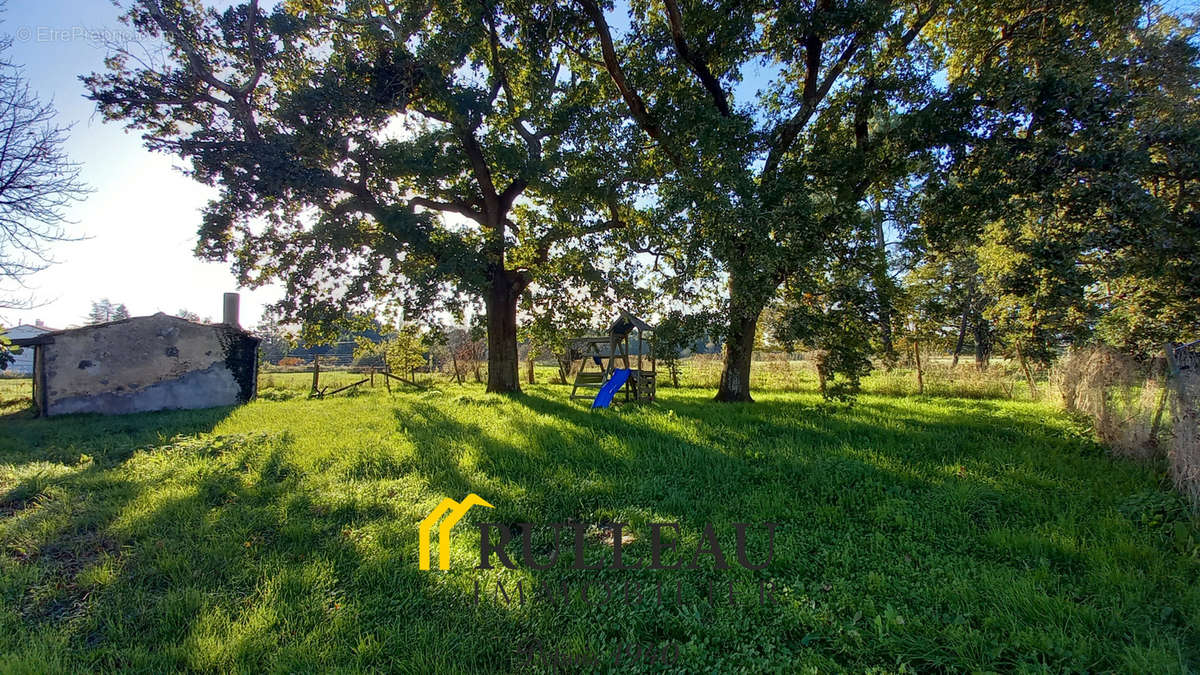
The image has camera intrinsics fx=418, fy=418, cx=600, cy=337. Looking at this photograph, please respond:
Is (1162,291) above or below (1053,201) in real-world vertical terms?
below

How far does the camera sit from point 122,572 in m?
3.16

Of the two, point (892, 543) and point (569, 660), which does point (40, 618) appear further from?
point (892, 543)

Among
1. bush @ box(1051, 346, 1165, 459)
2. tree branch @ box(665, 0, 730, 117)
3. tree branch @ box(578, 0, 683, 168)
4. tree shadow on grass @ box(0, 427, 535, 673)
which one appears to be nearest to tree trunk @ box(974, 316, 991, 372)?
bush @ box(1051, 346, 1165, 459)

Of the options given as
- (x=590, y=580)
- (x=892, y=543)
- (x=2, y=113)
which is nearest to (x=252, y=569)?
(x=590, y=580)

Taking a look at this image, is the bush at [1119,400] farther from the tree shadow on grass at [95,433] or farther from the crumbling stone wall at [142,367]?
the crumbling stone wall at [142,367]

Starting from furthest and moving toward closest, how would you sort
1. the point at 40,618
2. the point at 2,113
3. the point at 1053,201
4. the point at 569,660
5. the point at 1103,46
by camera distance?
the point at 2,113
the point at 1103,46
the point at 1053,201
the point at 40,618
the point at 569,660

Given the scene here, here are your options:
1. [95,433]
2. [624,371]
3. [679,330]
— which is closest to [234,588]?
[679,330]

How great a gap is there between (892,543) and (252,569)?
507 centimetres

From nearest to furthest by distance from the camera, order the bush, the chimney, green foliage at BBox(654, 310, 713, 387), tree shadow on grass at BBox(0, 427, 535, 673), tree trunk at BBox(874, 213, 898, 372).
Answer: tree shadow on grass at BBox(0, 427, 535, 673) < the bush < tree trunk at BBox(874, 213, 898, 372) < green foliage at BBox(654, 310, 713, 387) < the chimney

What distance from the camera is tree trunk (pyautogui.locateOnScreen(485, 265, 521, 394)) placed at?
1300 cm

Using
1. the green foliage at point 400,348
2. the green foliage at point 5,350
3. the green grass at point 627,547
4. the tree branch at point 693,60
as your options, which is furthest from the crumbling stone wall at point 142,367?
the tree branch at point 693,60

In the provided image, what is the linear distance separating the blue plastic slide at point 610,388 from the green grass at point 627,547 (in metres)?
3.34

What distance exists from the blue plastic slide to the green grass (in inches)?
131

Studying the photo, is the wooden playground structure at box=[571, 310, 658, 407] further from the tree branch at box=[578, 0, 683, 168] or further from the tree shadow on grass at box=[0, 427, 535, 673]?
the tree shadow on grass at box=[0, 427, 535, 673]
